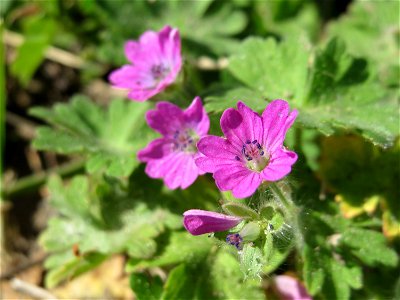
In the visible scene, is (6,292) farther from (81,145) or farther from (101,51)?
(101,51)

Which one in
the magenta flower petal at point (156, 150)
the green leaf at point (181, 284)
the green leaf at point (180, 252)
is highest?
the magenta flower petal at point (156, 150)

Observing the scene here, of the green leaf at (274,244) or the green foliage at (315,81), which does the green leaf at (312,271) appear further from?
the green foliage at (315,81)

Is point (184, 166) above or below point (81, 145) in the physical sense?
above

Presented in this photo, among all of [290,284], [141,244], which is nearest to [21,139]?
[141,244]

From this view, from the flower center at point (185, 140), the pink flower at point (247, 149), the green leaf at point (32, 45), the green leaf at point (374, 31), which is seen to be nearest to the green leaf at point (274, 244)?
the pink flower at point (247, 149)

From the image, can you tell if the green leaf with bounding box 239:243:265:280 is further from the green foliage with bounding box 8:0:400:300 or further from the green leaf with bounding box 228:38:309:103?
the green leaf with bounding box 228:38:309:103

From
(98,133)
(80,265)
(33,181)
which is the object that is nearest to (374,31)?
(98,133)

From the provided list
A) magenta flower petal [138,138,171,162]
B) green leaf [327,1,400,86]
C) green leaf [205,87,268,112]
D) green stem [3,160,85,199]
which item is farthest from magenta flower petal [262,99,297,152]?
green stem [3,160,85,199]

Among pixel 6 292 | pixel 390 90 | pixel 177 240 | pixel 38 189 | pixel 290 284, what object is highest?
pixel 390 90
